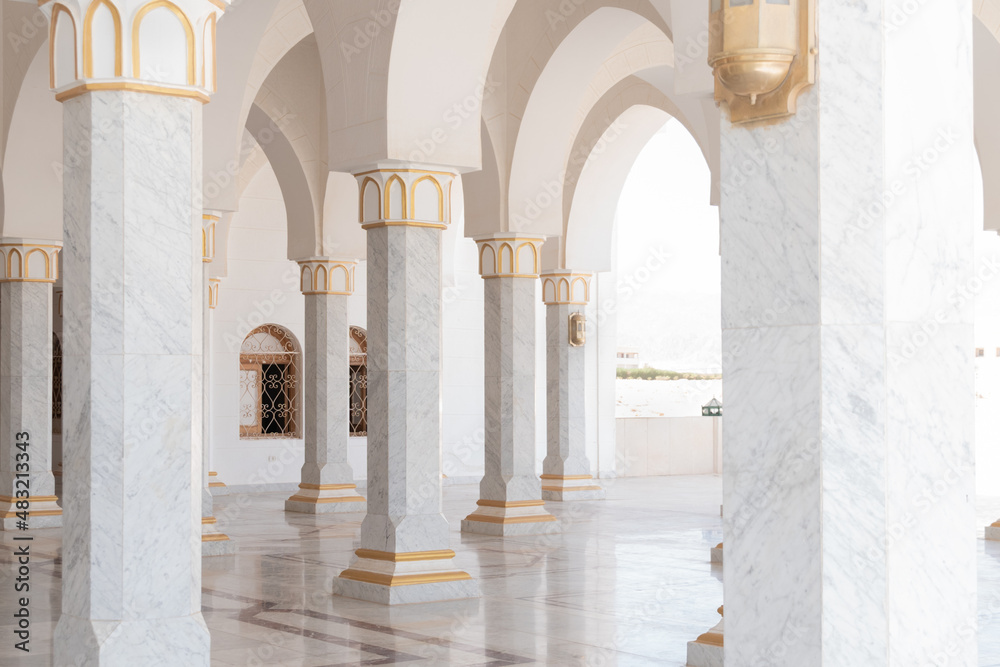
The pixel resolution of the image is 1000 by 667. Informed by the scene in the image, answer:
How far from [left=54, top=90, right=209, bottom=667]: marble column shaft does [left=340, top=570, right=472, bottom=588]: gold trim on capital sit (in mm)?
2942

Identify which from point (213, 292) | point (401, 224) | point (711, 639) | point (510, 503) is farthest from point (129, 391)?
point (213, 292)

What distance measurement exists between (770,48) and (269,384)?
14831 mm

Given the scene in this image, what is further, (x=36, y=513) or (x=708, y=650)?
(x=36, y=513)

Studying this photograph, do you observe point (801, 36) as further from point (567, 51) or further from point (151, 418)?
point (567, 51)

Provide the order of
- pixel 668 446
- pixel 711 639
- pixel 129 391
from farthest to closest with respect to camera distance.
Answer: pixel 668 446 < pixel 711 639 < pixel 129 391

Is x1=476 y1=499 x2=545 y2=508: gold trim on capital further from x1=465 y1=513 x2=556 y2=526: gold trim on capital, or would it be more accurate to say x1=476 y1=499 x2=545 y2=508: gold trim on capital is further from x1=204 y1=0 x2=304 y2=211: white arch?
x1=204 y1=0 x2=304 y2=211: white arch

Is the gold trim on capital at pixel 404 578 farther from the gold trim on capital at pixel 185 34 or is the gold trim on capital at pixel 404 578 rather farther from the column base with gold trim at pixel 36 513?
the column base with gold trim at pixel 36 513

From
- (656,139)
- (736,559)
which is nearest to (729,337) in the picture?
(736,559)

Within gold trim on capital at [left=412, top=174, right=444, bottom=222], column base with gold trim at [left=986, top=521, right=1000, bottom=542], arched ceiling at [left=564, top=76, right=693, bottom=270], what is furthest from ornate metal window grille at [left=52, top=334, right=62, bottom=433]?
column base with gold trim at [left=986, top=521, right=1000, bottom=542]

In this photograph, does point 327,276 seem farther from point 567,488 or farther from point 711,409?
point 711,409

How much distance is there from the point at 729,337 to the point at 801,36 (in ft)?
2.69

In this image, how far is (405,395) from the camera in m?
7.47

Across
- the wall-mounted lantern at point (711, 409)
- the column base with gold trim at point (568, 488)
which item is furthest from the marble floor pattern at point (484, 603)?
the wall-mounted lantern at point (711, 409)

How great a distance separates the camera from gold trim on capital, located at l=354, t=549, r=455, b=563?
294 inches
